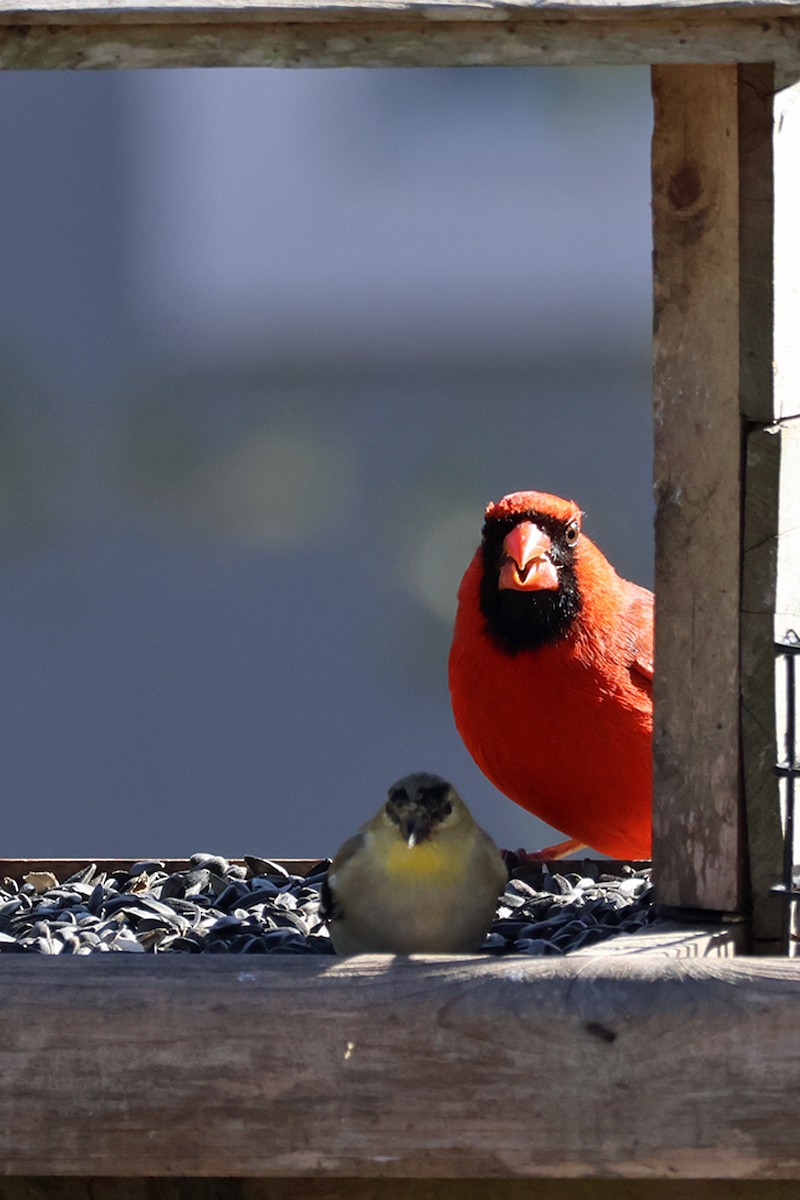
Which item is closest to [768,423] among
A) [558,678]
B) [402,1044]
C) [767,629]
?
[767,629]

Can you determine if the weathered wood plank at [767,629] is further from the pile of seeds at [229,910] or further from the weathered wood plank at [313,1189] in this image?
the weathered wood plank at [313,1189]

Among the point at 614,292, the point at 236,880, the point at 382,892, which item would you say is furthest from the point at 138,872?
the point at 614,292

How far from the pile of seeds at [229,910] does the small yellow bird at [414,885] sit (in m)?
0.11

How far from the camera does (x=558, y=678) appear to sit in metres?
2.98

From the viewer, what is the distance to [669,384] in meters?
2.17

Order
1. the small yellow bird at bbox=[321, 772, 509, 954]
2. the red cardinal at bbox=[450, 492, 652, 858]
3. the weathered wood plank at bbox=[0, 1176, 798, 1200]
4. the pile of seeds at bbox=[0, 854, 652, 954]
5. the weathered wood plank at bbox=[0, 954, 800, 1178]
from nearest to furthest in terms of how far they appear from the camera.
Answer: the weathered wood plank at bbox=[0, 954, 800, 1178]
the weathered wood plank at bbox=[0, 1176, 798, 1200]
the small yellow bird at bbox=[321, 772, 509, 954]
the pile of seeds at bbox=[0, 854, 652, 954]
the red cardinal at bbox=[450, 492, 652, 858]

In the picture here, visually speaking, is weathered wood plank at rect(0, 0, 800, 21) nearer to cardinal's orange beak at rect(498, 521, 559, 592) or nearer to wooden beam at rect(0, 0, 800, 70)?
wooden beam at rect(0, 0, 800, 70)

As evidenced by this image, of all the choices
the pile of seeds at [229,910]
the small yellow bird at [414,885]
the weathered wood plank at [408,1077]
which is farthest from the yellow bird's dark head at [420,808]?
the weathered wood plank at [408,1077]

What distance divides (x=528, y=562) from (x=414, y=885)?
0.83 m

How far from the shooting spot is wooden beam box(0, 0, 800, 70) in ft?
5.95

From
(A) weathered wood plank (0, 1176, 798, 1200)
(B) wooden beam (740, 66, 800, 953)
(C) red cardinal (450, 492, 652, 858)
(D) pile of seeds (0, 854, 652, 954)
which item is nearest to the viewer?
(A) weathered wood plank (0, 1176, 798, 1200)

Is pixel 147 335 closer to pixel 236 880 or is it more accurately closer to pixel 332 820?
pixel 332 820

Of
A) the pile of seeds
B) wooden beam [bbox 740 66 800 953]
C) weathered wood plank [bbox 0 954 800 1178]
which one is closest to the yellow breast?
the pile of seeds

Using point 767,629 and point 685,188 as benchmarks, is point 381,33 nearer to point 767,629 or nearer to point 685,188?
point 685,188
